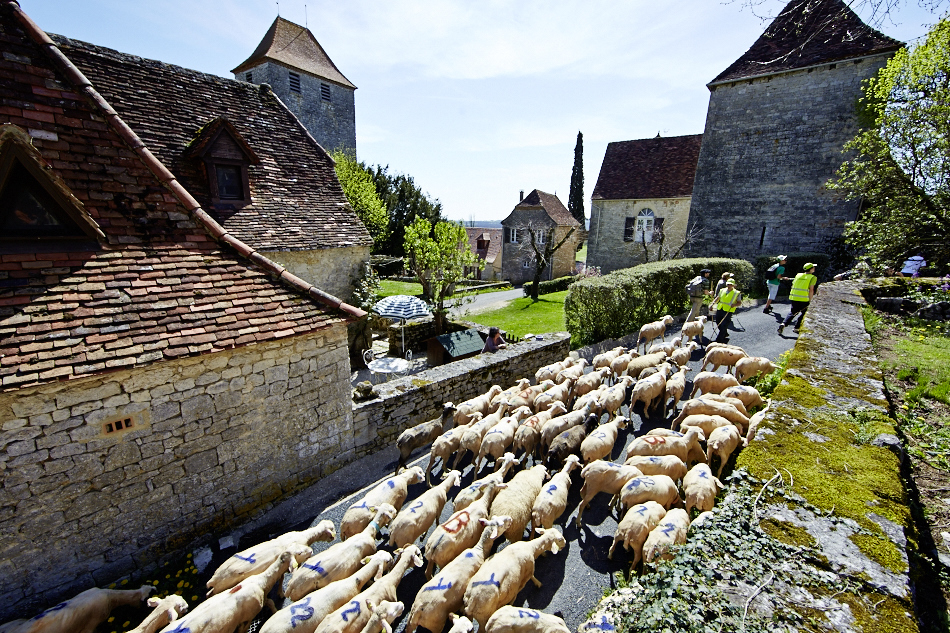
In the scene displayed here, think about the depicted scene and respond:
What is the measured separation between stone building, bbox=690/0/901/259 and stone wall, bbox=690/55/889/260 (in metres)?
0.04

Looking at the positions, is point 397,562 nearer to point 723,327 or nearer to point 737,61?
point 723,327

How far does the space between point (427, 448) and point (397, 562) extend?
3418mm

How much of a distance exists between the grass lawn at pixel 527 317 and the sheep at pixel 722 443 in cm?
872

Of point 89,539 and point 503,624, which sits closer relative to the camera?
point 503,624

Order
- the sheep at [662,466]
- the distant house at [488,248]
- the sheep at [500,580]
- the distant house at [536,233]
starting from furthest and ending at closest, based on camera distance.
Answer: the distant house at [488,248], the distant house at [536,233], the sheep at [662,466], the sheep at [500,580]

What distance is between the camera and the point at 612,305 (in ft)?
41.8

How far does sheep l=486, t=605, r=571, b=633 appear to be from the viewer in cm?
373

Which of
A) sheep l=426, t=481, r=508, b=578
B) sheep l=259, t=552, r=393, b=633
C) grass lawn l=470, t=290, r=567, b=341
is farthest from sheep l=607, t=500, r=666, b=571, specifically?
grass lawn l=470, t=290, r=567, b=341

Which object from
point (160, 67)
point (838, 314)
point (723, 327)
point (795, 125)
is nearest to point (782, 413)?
point (838, 314)

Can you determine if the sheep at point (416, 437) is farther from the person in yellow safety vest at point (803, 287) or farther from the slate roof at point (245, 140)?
the person in yellow safety vest at point (803, 287)

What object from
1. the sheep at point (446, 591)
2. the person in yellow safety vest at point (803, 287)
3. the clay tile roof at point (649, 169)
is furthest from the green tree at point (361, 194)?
the sheep at point (446, 591)

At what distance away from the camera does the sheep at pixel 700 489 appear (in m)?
5.02

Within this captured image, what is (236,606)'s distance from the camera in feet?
13.8

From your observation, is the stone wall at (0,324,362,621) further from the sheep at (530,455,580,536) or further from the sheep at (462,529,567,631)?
the sheep at (462,529,567,631)
